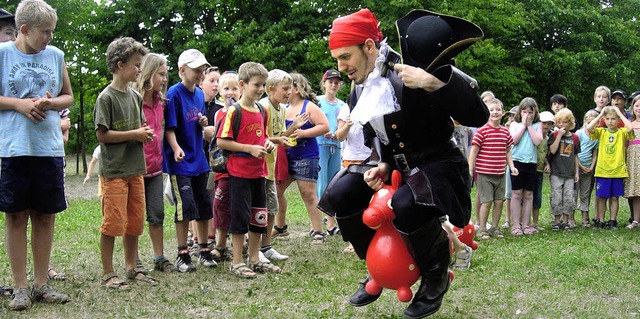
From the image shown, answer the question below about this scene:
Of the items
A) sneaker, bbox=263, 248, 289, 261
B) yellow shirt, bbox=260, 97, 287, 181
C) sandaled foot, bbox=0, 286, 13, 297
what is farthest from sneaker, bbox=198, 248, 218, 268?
sandaled foot, bbox=0, 286, 13, 297

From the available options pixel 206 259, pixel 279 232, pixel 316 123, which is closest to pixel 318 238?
pixel 279 232

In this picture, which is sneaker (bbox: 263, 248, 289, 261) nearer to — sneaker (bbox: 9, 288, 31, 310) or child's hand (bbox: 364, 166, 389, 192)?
sneaker (bbox: 9, 288, 31, 310)

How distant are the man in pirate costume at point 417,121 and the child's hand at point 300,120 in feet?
11.2

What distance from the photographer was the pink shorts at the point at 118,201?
5742 mm

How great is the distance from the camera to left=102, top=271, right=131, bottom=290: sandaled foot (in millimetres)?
5739

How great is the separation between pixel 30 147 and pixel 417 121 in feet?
9.46

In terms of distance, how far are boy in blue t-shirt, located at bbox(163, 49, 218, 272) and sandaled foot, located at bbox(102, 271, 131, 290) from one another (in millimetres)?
911

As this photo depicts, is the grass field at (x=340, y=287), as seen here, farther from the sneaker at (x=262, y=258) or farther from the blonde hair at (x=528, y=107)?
the blonde hair at (x=528, y=107)

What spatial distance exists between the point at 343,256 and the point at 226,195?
1452 millimetres

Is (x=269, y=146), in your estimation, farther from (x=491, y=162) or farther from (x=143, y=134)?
(x=491, y=162)

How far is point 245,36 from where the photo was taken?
86.1 feet

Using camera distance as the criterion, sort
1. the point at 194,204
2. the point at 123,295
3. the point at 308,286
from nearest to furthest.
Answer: the point at 123,295
the point at 308,286
the point at 194,204

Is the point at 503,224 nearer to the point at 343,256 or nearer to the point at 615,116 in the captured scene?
the point at 615,116

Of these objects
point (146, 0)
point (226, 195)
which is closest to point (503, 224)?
point (226, 195)
